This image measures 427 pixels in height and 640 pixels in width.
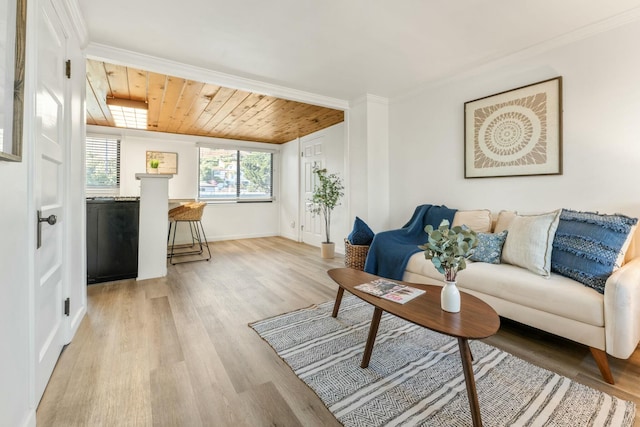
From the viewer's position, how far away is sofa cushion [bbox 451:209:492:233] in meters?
2.65

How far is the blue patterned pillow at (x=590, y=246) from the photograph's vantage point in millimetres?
1733

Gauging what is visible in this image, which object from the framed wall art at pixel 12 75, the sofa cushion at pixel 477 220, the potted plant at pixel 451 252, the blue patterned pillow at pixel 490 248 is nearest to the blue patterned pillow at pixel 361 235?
the sofa cushion at pixel 477 220

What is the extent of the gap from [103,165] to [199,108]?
251cm

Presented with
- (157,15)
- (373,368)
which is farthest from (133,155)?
(373,368)

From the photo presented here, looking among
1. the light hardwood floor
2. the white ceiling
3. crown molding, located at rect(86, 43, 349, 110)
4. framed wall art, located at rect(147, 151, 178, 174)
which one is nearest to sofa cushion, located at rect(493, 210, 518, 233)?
the light hardwood floor

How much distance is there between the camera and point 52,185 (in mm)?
1635

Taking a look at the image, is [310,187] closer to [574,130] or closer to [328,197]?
[328,197]

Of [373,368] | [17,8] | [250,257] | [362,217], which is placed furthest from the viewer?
[250,257]

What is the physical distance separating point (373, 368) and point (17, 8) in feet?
7.20

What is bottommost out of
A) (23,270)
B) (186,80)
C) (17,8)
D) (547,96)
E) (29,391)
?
(29,391)

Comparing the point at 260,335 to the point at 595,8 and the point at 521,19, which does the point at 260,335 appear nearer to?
the point at 521,19

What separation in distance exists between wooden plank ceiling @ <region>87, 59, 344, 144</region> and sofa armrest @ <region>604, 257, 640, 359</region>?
3506 millimetres

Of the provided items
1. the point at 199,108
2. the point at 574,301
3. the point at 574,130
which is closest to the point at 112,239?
the point at 199,108

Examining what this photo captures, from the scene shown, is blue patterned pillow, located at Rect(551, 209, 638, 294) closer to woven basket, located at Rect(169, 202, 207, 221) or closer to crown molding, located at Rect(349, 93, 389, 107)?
crown molding, located at Rect(349, 93, 389, 107)
